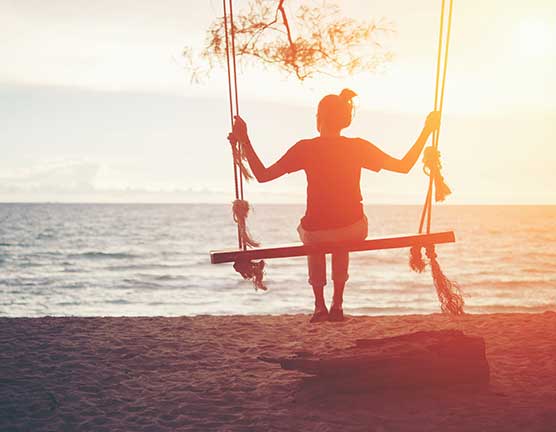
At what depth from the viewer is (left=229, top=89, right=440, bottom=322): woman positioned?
18.0ft

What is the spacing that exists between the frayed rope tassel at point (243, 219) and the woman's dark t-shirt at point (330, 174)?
17.1 inches

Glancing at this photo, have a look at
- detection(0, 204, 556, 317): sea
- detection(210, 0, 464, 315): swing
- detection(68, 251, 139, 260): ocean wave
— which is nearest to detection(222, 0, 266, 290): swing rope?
detection(210, 0, 464, 315): swing

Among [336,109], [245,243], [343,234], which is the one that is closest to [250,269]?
[245,243]

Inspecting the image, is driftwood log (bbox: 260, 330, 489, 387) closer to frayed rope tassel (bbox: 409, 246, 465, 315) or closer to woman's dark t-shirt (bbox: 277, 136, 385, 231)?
frayed rope tassel (bbox: 409, 246, 465, 315)

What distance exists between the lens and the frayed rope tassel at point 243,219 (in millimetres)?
5538

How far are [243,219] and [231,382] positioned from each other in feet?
5.36

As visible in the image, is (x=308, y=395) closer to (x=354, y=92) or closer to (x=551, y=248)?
(x=354, y=92)

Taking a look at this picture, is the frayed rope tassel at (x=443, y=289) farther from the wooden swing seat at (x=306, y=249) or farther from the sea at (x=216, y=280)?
the sea at (x=216, y=280)

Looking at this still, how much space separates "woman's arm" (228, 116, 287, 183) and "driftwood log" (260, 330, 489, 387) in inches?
57.3

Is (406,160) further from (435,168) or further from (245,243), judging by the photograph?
(245,243)

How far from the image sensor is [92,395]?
6.09 meters

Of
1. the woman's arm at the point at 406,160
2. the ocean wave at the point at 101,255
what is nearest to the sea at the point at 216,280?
the ocean wave at the point at 101,255

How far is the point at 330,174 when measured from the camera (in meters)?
5.54

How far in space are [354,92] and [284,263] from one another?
92.7ft
